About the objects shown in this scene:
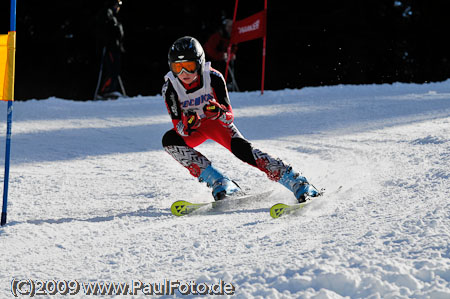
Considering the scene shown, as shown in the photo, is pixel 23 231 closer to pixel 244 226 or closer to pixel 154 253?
pixel 154 253

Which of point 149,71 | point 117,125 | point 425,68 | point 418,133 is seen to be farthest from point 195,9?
point 418,133

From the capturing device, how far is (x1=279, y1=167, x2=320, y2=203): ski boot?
11.7ft

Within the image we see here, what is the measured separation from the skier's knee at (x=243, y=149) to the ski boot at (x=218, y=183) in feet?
0.64

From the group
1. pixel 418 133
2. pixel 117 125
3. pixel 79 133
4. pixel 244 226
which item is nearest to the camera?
pixel 244 226

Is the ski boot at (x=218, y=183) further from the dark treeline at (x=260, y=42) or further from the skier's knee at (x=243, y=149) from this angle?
the dark treeline at (x=260, y=42)

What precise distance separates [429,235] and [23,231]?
2.22 m

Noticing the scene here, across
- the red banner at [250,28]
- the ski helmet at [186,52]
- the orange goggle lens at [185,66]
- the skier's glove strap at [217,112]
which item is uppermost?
the red banner at [250,28]

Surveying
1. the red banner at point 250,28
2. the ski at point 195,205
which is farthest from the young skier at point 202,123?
the red banner at point 250,28

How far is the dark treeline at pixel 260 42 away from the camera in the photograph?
15852 mm

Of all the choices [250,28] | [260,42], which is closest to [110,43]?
[250,28]

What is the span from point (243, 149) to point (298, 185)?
1.48 ft

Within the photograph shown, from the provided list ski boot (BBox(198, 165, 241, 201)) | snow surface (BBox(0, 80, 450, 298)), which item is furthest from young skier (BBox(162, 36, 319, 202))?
snow surface (BBox(0, 80, 450, 298))

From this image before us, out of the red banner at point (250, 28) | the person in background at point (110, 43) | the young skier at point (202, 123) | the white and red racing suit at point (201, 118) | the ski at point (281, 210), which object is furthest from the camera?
the person in background at point (110, 43)

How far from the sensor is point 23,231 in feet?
10.6
